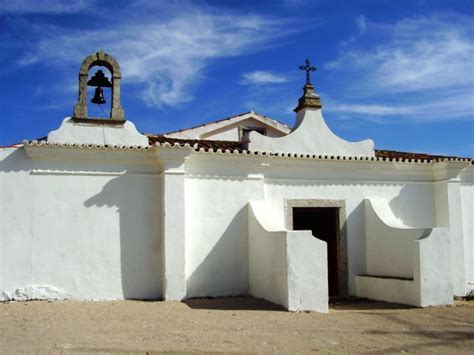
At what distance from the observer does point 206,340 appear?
638 centimetres

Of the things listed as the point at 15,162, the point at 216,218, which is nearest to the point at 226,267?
the point at 216,218

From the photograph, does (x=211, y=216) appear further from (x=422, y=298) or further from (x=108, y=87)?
(x=422, y=298)

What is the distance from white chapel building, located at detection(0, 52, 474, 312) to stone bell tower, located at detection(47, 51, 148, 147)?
21mm

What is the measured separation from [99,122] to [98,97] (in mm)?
920

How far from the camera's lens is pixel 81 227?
9.18m

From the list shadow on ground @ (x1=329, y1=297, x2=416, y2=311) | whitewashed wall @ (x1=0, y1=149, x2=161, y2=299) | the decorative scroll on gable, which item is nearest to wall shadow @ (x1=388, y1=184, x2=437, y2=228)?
the decorative scroll on gable

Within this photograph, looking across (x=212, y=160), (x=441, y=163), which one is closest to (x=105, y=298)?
(x=212, y=160)

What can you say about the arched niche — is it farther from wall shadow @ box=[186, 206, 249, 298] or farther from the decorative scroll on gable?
the decorative scroll on gable

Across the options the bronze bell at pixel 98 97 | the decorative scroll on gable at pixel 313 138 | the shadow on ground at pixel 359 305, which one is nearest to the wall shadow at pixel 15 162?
the bronze bell at pixel 98 97

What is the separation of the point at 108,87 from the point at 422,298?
728 centimetres

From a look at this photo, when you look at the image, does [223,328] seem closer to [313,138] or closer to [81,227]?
[81,227]

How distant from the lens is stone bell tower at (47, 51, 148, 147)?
379 inches

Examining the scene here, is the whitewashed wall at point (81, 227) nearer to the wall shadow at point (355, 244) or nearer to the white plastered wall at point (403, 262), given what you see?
the wall shadow at point (355, 244)

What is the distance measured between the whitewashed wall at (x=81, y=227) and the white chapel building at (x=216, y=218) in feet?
0.06
